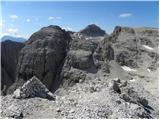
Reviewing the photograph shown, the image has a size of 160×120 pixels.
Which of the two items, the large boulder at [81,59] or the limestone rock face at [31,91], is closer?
the limestone rock face at [31,91]

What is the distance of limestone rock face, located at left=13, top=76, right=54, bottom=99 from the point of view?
57.7ft

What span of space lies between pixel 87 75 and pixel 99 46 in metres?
10.6

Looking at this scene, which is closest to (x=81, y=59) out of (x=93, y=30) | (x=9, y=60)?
(x=9, y=60)

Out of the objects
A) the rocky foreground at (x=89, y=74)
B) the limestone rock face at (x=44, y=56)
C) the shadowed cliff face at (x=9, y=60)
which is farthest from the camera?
the shadowed cliff face at (x=9, y=60)

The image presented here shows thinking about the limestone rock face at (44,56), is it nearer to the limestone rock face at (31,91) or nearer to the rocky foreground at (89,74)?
the rocky foreground at (89,74)

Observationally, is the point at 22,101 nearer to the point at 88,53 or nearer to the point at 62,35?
the point at 88,53

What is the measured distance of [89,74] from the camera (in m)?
38.4

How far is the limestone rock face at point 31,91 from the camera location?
57.7 ft

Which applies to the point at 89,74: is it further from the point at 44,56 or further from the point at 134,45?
the point at 134,45

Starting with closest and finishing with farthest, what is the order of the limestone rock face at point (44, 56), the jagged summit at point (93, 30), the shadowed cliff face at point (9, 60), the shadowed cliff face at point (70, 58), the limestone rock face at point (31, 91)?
the limestone rock face at point (31, 91) → the shadowed cliff face at point (70, 58) → the limestone rock face at point (44, 56) → the shadowed cliff face at point (9, 60) → the jagged summit at point (93, 30)

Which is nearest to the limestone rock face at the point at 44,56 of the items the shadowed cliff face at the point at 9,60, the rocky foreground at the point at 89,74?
the rocky foreground at the point at 89,74

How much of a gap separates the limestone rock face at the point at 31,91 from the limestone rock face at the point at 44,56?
22.9 m

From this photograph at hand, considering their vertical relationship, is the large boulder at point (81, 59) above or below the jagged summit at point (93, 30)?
below

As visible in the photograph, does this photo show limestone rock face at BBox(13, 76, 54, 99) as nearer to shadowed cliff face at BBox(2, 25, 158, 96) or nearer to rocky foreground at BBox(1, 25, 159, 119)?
rocky foreground at BBox(1, 25, 159, 119)
